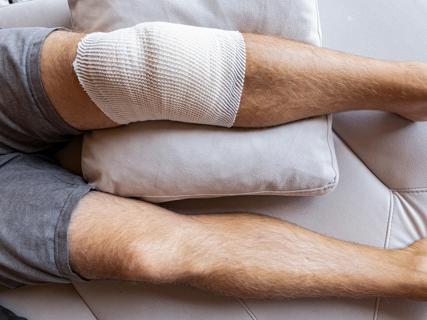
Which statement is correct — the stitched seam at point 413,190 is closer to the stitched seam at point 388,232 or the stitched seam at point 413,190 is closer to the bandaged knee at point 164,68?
the stitched seam at point 388,232

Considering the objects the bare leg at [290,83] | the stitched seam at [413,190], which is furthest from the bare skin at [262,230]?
the stitched seam at [413,190]

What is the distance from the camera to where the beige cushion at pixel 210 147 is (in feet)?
3.05

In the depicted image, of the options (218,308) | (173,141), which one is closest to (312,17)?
(173,141)

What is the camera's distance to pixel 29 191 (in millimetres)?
918

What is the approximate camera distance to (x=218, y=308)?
1.03 m

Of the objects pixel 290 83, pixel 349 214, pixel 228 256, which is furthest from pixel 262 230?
pixel 290 83

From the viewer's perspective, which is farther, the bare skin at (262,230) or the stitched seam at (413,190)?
the stitched seam at (413,190)

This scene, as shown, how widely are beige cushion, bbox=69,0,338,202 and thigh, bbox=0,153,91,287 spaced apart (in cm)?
9

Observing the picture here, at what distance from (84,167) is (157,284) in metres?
0.30

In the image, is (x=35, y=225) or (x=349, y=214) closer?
(x=35, y=225)

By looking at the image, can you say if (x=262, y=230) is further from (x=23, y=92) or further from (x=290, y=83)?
(x=23, y=92)

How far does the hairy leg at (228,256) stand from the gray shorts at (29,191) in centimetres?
3

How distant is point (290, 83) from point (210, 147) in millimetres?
199

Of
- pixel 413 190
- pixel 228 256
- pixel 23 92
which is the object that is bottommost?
pixel 228 256
